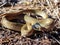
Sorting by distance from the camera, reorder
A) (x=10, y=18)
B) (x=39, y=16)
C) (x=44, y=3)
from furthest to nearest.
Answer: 1. (x=44, y=3)
2. (x=39, y=16)
3. (x=10, y=18)

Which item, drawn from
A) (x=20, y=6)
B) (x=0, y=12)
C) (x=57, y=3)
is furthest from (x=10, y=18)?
(x=57, y=3)

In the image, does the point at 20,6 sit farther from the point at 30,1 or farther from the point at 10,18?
the point at 10,18

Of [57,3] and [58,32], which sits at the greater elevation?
[57,3]

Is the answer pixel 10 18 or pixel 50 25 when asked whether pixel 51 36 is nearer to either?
pixel 50 25

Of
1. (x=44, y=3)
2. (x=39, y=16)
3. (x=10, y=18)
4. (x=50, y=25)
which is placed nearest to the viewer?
(x=50, y=25)

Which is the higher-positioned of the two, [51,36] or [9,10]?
[9,10]

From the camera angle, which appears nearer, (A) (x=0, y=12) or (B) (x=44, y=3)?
(A) (x=0, y=12)

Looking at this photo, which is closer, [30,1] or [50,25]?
[50,25]

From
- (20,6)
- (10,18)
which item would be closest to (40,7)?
(20,6)

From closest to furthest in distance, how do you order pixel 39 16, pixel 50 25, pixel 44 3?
pixel 50 25, pixel 39 16, pixel 44 3
